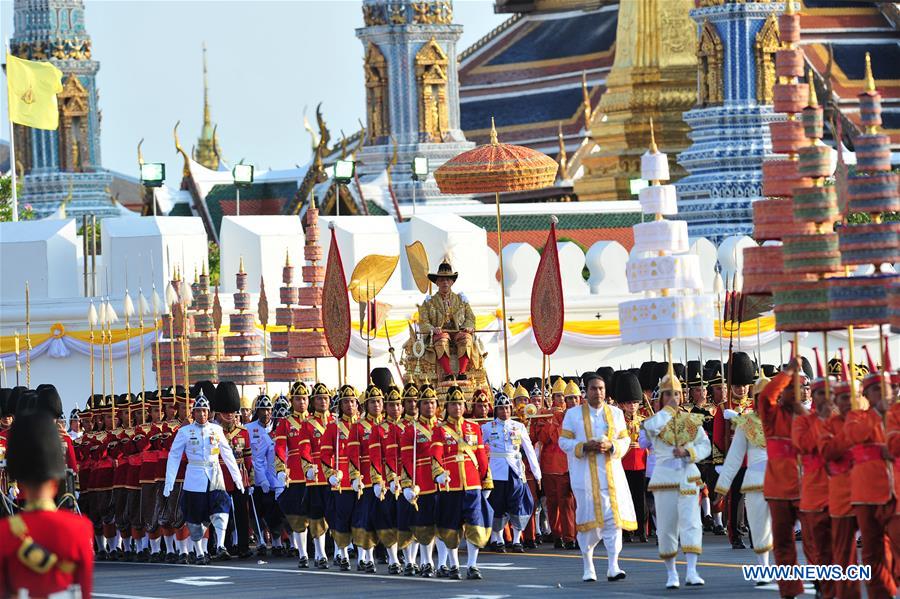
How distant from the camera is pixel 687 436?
52.4 ft

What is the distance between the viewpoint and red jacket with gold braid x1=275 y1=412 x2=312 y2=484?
1891 cm

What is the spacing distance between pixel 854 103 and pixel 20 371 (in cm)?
2453

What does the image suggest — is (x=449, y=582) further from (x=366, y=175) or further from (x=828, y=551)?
(x=366, y=175)

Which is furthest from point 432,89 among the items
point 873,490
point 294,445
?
point 873,490

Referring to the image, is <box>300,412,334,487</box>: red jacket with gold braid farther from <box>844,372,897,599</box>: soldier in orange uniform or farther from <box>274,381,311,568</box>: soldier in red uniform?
<box>844,372,897,599</box>: soldier in orange uniform

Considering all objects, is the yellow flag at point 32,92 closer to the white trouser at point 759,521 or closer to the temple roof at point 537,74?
the temple roof at point 537,74

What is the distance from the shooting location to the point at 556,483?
2027 cm

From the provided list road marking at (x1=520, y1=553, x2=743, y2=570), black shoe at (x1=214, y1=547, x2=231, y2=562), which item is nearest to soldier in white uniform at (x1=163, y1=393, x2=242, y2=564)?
black shoe at (x1=214, y1=547, x2=231, y2=562)

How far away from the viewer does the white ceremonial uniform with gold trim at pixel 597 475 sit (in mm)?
16625

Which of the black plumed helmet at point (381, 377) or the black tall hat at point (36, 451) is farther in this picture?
the black plumed helmet at point (381, 377)

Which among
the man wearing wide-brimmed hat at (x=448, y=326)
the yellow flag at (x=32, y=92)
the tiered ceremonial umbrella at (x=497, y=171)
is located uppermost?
the yellow flag at (x=32, y=92)

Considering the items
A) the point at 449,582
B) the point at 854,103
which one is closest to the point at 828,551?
the point at 449,582

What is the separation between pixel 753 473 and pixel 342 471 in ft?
10.7

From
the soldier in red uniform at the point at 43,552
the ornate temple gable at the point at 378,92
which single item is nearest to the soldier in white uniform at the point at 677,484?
the soldier in red uniform at the point at 43,552
